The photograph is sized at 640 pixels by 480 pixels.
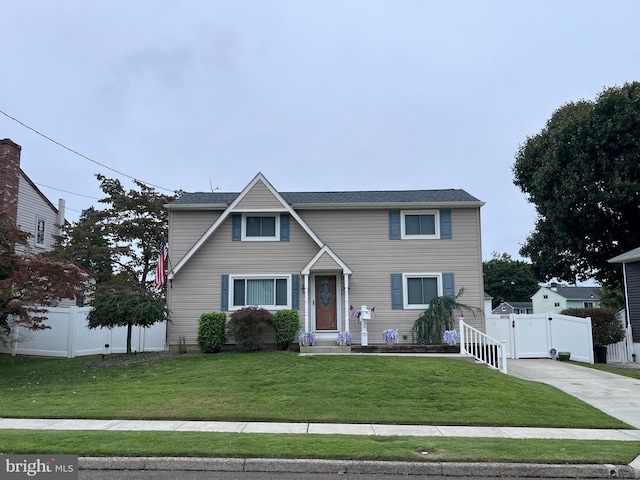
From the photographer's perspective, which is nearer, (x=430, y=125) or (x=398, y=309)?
(x=398, y=309)

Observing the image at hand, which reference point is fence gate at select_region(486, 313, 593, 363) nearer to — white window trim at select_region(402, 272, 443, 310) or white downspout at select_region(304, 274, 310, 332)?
white window trim at select_region(402, 272, 443, 310)

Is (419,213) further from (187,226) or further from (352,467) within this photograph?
(352,467)


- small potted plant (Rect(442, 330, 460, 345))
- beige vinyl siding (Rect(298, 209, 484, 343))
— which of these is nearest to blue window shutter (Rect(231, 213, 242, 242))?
beige vinyl siding (Rect(298, 209, 484, 343))

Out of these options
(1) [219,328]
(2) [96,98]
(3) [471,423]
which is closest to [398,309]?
(1) [219,328]

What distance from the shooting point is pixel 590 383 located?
1355 centimetres

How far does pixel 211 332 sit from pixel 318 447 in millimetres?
10585

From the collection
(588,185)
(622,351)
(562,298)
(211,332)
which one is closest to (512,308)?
(562,298)

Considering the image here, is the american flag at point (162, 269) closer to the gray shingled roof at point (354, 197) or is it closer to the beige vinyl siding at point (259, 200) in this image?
the gray shingled roof at point (354, 197)

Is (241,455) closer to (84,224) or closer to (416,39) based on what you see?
(416,39)

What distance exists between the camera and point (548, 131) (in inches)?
1152

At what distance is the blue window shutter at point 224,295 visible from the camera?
18031 mm

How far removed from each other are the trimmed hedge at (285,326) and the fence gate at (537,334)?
286 inches

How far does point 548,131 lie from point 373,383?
77.0 ft

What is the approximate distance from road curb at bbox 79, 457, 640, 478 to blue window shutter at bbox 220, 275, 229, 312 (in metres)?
11.5
